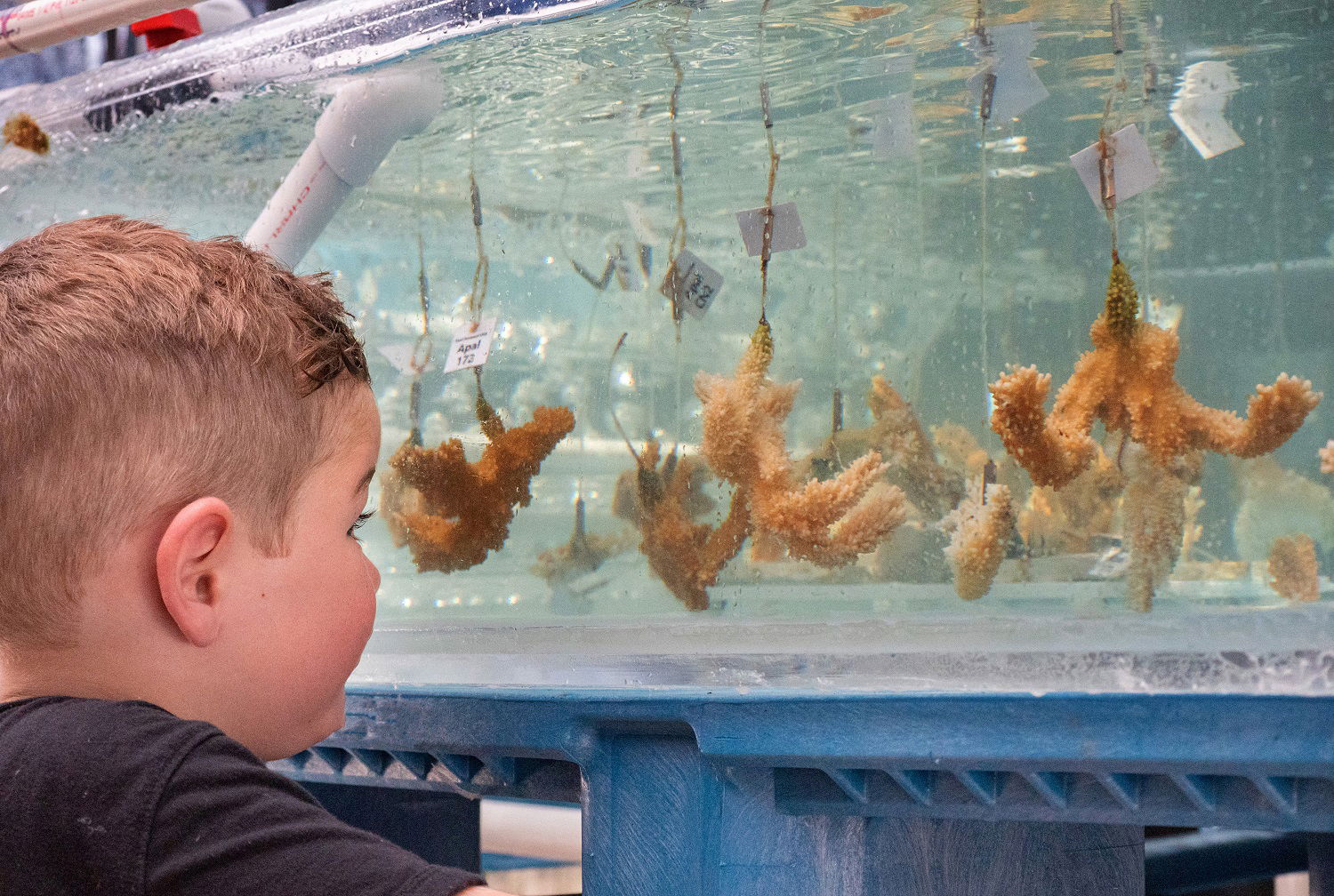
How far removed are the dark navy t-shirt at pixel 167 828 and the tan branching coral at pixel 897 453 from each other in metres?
0.66

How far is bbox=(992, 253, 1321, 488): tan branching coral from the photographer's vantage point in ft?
3.02

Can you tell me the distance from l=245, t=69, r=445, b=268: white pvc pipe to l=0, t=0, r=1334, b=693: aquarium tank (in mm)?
33

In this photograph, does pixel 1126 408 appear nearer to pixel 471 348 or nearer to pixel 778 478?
pixel 778 478

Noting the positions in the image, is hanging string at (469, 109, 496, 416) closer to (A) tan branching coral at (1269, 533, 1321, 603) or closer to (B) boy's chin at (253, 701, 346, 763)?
(B) boy's chin at (253, 701, 346, 763)

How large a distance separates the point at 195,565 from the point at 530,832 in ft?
3.57

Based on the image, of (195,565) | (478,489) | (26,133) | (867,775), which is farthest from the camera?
(26,133)

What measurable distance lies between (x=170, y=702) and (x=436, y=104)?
3.24 feet

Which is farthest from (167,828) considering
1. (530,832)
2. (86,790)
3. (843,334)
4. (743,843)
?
(530,832)

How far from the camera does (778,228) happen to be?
1.18m

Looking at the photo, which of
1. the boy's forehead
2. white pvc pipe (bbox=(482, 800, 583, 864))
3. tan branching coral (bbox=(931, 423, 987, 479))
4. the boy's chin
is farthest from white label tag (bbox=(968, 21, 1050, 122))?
white pvc pipe (bbox=(482, 800, 583, 864))

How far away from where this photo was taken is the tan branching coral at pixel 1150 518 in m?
0.94

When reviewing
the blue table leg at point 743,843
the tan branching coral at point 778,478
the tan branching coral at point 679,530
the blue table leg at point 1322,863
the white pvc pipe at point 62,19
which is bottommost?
the blue table leg at point 1322,863

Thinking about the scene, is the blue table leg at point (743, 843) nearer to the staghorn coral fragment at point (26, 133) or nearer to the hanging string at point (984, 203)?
the hanging string at point (984, 203)

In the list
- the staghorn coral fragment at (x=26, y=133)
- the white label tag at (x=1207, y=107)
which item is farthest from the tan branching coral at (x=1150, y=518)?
the staghorn coral fragment at (x=26, y=133)
